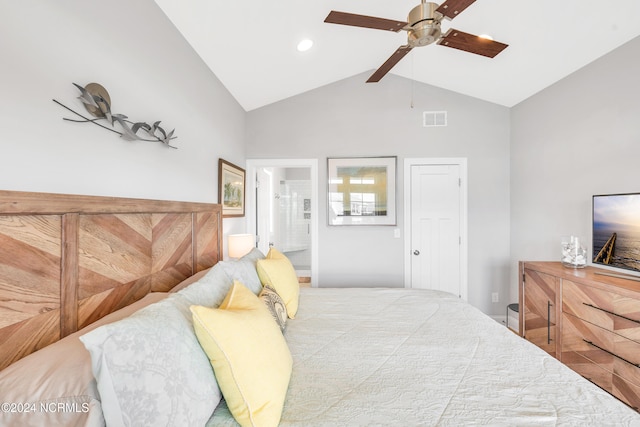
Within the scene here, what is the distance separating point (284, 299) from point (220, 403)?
812 mm

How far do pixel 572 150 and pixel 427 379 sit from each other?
2590 mm

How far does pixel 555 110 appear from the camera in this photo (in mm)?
2656

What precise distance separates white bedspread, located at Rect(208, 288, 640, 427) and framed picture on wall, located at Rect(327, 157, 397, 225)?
1711 millimetres

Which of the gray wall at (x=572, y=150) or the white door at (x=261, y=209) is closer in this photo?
the gray wall at (x=572, y=150)

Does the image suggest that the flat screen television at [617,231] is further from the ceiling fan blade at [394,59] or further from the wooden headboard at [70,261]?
the wooden headboard at [70,261]

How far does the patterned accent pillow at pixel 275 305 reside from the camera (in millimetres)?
1437

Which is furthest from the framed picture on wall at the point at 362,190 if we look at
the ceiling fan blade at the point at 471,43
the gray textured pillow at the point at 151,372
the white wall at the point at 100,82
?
the gray textured pillow at the point at 151,372

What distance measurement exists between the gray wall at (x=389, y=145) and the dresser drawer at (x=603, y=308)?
1.31m

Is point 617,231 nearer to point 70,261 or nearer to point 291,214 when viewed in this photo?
point 70,261

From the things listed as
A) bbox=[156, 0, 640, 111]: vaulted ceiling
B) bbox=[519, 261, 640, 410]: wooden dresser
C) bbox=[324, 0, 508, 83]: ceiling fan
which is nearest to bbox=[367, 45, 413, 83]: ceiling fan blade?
bbox=[324, 0, 508, 83]: ceiling fan

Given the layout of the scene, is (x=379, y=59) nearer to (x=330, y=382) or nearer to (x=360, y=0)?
(x=360, y=0)

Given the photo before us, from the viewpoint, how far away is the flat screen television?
1.82 meters

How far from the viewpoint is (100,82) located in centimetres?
122

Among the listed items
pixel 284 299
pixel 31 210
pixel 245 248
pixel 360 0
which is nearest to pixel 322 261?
pixel 245 248
